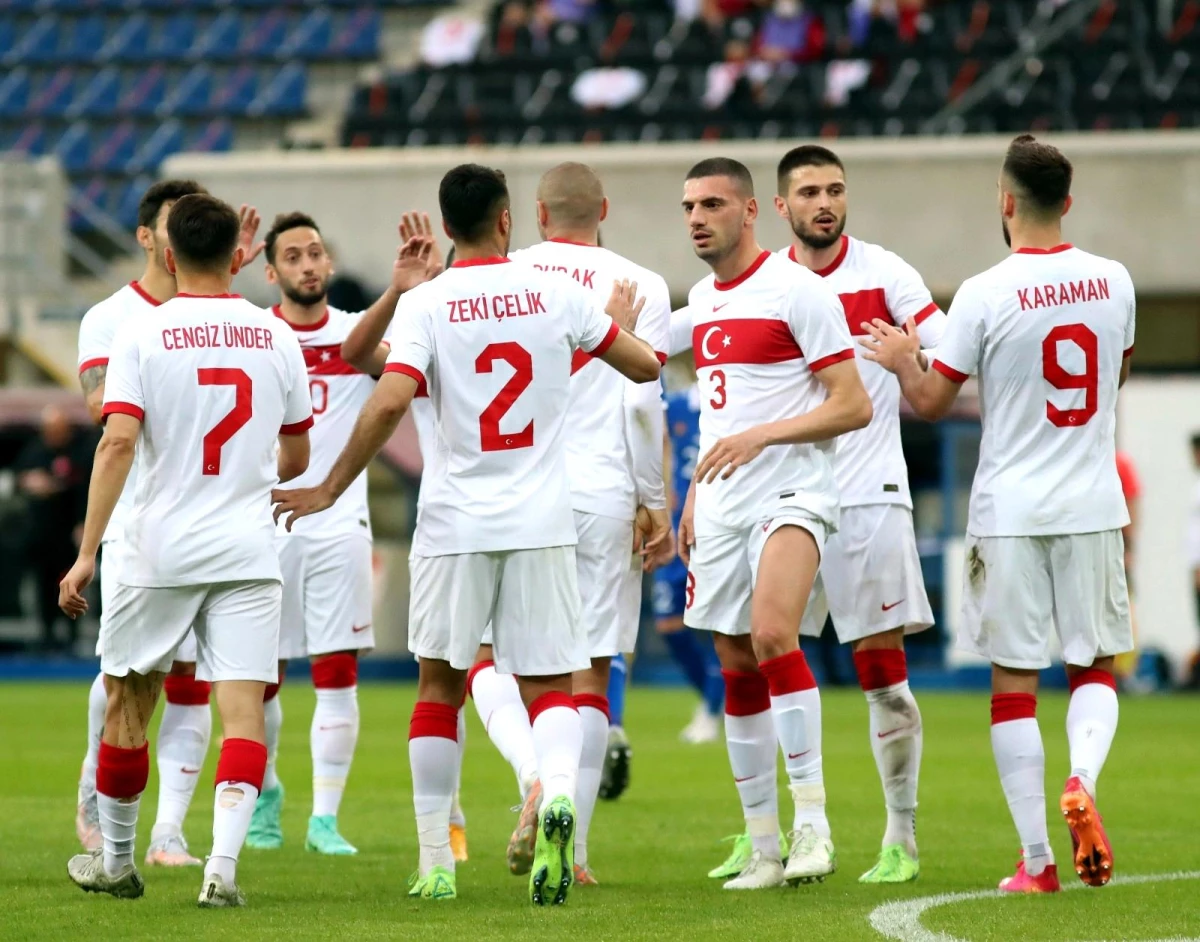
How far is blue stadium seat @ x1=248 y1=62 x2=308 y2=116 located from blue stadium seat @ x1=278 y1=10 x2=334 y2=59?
39 cm

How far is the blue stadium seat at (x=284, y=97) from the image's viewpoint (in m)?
24.3

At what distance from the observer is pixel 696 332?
23.2ft

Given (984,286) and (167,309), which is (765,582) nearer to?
(984,286)

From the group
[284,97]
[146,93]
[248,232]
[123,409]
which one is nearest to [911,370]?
[248,232]

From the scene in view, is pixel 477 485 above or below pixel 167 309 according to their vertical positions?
below

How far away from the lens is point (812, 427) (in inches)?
261

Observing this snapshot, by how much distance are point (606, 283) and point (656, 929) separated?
2391 millimetres

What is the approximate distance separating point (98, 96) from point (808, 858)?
67.7ft

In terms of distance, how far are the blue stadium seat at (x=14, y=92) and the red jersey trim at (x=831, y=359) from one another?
67.7 feet

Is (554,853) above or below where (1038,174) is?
below

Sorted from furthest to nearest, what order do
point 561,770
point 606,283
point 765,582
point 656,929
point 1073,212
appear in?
1. point 1073,212
2. point 606,283
3. point 765,582
4. point 561,770
5. point 656,929

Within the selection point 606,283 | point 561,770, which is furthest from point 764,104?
point 561,770

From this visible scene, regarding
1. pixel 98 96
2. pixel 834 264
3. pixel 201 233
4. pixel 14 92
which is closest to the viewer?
pixel 201 233

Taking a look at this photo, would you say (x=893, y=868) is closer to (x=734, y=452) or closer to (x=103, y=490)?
(x=734, y=452)
